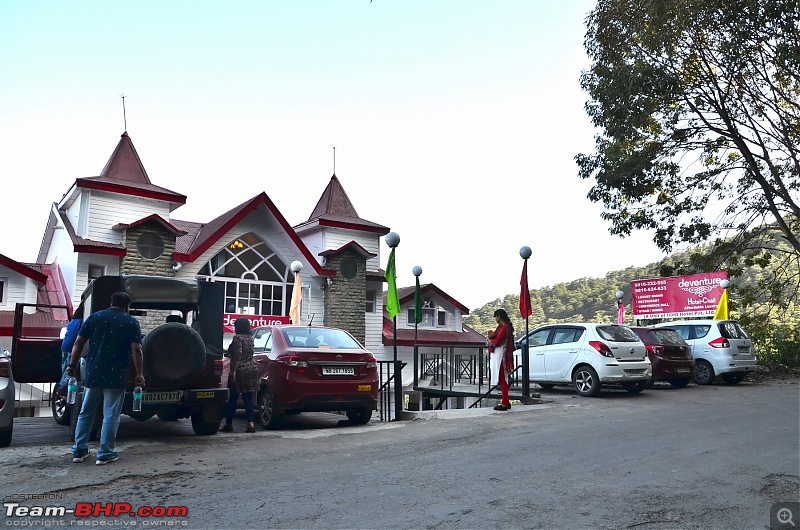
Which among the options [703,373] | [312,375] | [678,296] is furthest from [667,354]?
[312,375]

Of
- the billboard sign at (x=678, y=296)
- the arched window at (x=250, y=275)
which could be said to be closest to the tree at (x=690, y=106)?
the billboard sign at (x=678, y=296)

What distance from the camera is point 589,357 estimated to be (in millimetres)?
14070

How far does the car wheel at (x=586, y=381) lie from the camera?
549 inches

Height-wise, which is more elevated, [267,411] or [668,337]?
[668,337]

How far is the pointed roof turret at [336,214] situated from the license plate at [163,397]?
19401 millimetres

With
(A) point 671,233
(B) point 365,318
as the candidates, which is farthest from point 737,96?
(B) point 365,318

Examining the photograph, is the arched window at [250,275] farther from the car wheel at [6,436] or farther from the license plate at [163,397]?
the car wheel at [6,436]

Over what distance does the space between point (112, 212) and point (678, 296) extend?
1997 centimetres

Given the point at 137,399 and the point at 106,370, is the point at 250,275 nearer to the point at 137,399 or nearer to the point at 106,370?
the point at 137,399

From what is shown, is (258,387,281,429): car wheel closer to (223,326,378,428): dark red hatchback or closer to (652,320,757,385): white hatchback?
(223,326,378,428): dark red hatchback

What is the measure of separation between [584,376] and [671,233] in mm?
11376

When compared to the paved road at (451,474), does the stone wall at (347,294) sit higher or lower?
higher

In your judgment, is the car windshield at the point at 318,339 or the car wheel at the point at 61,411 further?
the car wheel at the point at 61,411

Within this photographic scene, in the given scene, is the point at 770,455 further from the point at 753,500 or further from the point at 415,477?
the point at 415,477
